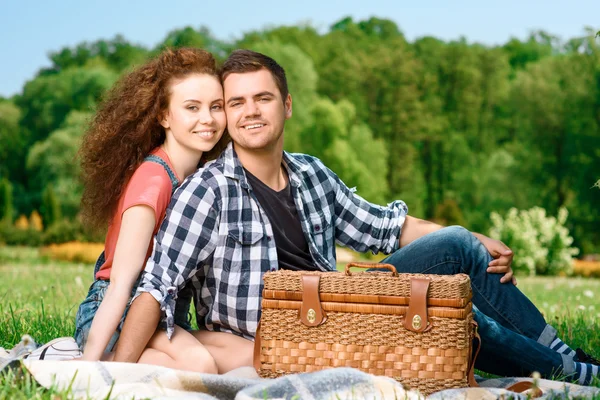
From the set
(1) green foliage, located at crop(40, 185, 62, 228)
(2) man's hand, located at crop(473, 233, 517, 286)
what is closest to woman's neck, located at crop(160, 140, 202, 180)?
(2) man's hand, located at crop(473, 233, 517, 286)

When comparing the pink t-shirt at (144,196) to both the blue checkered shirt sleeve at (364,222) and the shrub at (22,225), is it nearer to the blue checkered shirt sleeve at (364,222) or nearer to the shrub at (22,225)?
the blue checkered shirt sleeve at (364,222)

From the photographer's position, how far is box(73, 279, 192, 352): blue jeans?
11.7 ft

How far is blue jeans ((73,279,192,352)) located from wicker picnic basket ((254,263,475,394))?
65 centimetres

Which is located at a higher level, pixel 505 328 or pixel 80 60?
pixel 80 60

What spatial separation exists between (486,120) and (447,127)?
272 centimetres

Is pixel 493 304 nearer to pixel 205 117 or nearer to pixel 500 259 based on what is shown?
pixel 500 259

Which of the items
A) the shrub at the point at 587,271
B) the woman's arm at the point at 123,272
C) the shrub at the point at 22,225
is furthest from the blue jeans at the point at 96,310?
the shrub at the point at 22,225

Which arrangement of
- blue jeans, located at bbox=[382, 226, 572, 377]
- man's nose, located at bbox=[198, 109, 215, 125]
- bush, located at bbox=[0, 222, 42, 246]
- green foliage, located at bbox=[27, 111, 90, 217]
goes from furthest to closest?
1. green foliage, located at bbox=[27, 111, 90, 217]
2. bush, located at bbox=[0, 222, 42, 246]
3. man's nose, located at bbox=[198, 109, 215, 125]
4. blue jeans, located at bbox=[382, 226, 572, 377]

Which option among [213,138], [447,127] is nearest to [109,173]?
[213,138]

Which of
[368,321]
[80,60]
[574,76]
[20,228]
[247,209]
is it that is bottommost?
[20,228]

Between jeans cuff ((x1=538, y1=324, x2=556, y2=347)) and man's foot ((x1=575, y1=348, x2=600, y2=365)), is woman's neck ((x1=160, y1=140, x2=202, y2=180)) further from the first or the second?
man's foot ((x1=575, y1=348, x2=600, y2=365))

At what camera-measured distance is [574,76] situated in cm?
3158

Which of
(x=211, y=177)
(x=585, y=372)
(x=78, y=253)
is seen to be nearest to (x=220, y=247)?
(x=211, y=177)

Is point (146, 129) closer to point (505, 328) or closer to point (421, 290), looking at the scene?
point (421, 290)
